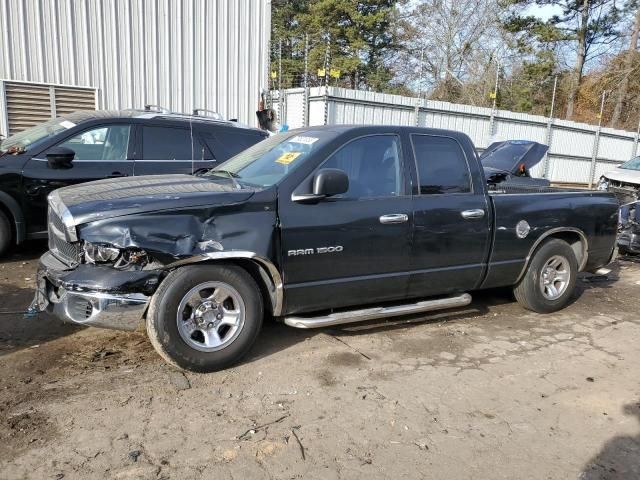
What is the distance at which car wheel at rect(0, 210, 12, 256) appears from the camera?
6.21 metres

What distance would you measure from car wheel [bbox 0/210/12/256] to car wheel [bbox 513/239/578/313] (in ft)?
19.4

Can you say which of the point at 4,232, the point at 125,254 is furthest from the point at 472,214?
the point at 4,232

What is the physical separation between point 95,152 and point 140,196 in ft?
11.4

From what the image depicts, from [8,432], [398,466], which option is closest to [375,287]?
[398,466]

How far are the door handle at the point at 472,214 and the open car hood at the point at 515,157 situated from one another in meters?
4.35

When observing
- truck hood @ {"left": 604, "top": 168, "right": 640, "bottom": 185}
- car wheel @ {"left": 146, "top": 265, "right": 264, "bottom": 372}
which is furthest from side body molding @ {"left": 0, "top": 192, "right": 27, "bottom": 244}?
truck hood @ {"left": 604, "top": 168, "right": 640, "bottom": 185}

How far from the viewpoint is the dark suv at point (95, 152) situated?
20.3 ft

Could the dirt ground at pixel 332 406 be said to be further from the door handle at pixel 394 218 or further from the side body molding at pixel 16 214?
the side body molding at pixel 16 214

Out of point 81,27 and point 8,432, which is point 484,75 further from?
point 8,432

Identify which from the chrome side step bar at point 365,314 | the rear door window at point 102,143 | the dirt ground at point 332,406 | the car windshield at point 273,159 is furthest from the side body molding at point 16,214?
the chrome side step bar at point 365,314

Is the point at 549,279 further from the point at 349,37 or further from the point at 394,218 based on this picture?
the point at 349,37

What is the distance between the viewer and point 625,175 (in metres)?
11.0

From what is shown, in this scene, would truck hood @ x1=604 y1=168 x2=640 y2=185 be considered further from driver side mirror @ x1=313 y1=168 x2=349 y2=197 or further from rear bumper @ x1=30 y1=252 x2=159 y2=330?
rear bumper @ x1=30 y1=252 x2=159 y2=330

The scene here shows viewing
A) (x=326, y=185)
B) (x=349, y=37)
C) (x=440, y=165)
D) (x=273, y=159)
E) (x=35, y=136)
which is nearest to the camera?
(x=326, y=185)
